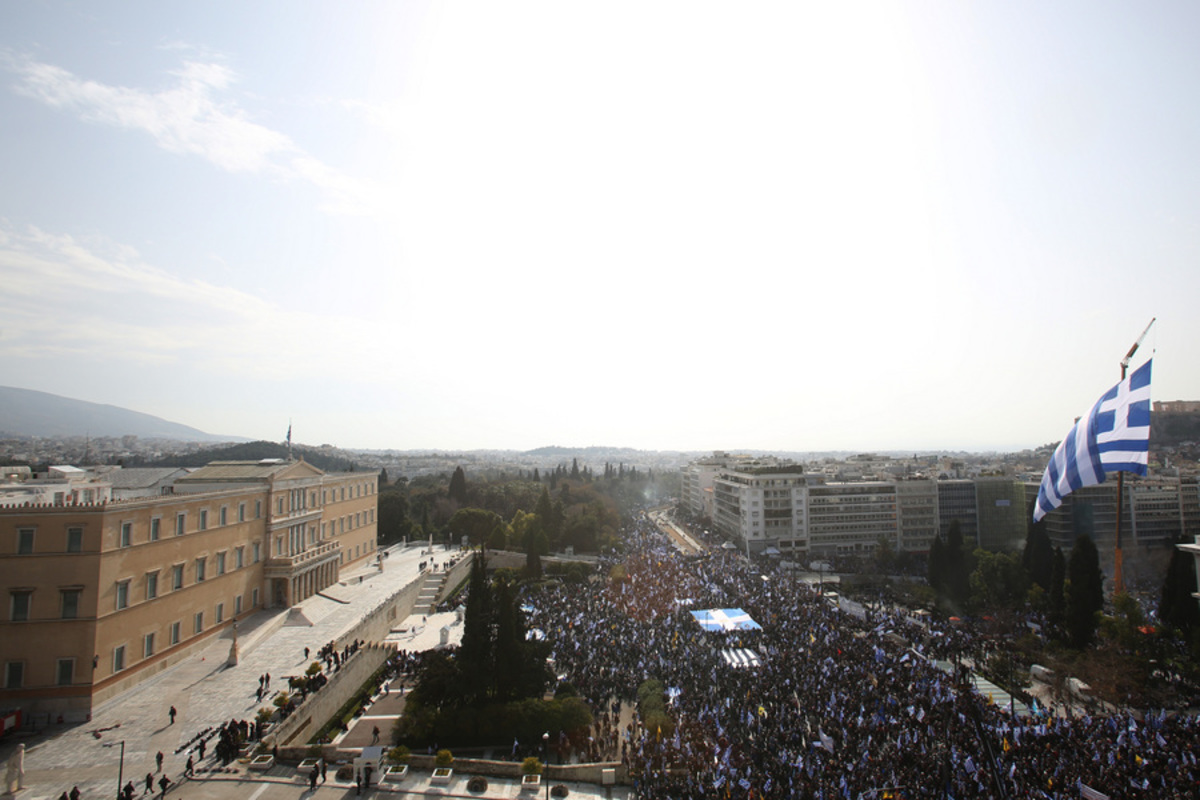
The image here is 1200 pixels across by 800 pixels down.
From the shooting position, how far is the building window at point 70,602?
74.0ft

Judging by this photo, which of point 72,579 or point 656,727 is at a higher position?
point 72,579

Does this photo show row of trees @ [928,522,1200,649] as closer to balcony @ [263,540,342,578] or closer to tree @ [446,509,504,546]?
tree @ [446,509,504,546]

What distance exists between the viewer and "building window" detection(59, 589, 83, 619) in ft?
74.0

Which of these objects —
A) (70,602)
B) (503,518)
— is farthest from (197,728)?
(503,518)

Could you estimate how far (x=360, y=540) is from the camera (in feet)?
167

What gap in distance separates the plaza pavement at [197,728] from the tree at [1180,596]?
3123 cm

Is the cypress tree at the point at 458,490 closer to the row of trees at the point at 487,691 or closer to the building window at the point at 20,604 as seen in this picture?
the row of trees at the point at 487,691

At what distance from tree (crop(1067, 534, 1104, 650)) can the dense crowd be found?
17.2ft

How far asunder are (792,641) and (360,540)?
34.8 meters

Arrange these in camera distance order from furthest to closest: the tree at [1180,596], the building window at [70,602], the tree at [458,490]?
the tree at [458,490] → the tree at [1180,596] → the building window at [70,602]

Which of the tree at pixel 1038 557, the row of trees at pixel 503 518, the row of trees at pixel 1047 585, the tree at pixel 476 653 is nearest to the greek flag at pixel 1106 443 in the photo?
the row of trees at pixel 1047 585

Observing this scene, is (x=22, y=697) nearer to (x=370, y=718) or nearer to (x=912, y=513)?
(x=370, y=718)

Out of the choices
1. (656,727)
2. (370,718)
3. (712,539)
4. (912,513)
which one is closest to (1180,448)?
(912,513)

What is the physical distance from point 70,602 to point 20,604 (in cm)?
140
